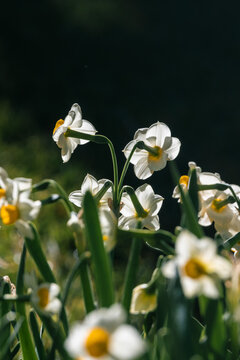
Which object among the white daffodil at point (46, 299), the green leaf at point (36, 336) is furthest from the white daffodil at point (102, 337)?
the green leaf at point (36, 336)

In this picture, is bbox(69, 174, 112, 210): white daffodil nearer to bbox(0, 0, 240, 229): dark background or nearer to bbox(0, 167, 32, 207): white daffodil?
bbox(0, 167, 32, 207): white daffodil

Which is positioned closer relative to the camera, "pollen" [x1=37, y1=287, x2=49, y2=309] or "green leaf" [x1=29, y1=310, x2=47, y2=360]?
"pollen" [x1=37, y1=287, x2=49, y2=309]

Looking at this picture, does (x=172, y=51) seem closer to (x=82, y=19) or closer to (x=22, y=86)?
(x=82, y=19)

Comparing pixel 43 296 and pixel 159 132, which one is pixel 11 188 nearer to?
pixel 43 296

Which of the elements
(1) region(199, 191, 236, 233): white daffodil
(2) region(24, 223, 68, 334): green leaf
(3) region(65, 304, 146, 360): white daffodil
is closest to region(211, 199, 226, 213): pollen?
(1) region(199, 191, 236, 233): white daffodil

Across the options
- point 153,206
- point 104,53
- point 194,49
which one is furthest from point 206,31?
point 153,206

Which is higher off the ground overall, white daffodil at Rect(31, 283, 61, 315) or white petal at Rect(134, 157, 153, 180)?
white petal at Rect(134, 157, 153, 180)
